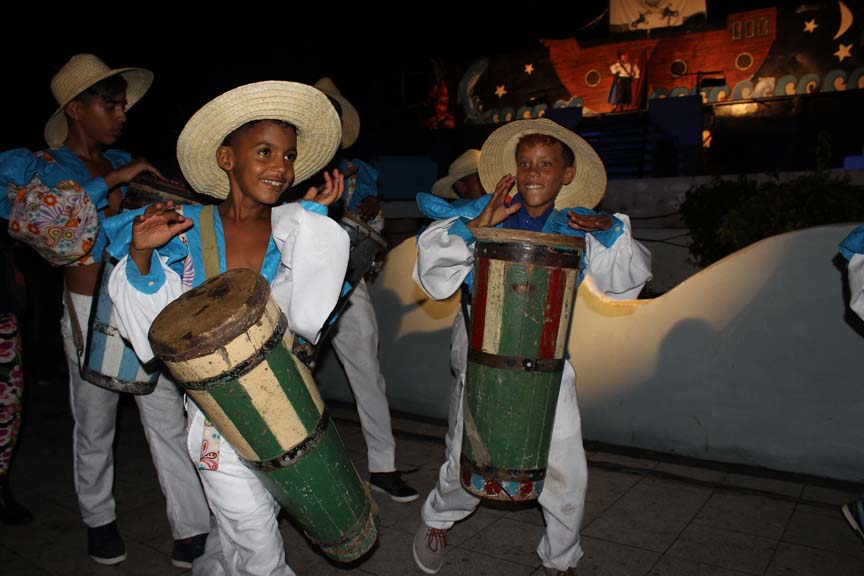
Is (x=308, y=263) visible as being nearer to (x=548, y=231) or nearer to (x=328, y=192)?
(x=328, y=192)

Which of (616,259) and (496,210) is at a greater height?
(496,210)

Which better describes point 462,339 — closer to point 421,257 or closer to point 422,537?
point 421,257

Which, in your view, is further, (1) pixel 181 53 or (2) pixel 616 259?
(1) pixel 181 53

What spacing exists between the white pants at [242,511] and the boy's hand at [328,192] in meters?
0.82

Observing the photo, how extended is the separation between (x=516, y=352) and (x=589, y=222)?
0.62 m

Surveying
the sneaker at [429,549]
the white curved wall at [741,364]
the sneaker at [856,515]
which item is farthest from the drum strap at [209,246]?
the sneaker at [856,515]

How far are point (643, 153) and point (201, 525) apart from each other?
33.2 feet

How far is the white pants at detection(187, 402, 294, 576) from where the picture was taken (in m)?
1.93

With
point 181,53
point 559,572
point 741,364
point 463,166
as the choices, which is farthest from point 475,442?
point 181,53

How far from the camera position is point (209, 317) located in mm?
1669

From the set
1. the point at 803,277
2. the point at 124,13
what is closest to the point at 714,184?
the point at 803,277

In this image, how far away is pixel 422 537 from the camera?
2830 millimetres

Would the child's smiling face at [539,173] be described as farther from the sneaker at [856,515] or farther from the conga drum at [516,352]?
the sneaker at [856,515]

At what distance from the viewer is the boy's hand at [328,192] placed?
2.13 m
